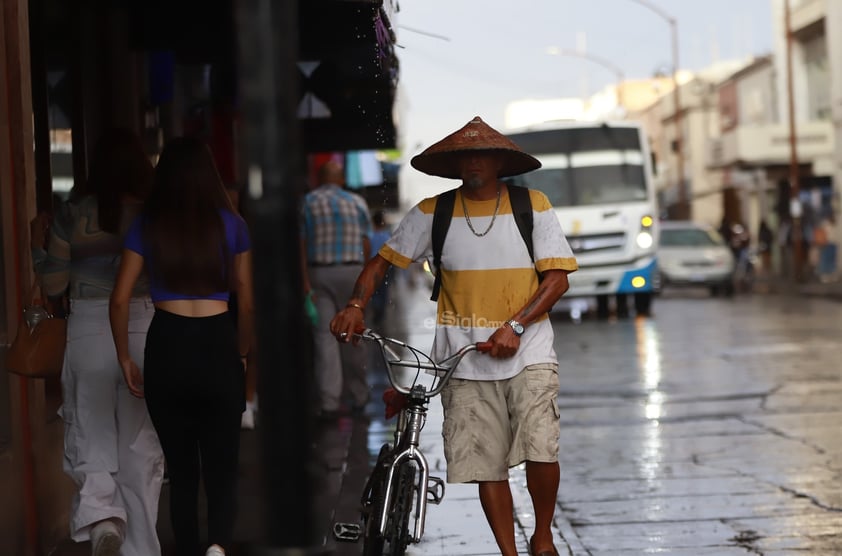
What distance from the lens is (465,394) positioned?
5633 mm

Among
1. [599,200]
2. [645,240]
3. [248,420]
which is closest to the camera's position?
[248,420]

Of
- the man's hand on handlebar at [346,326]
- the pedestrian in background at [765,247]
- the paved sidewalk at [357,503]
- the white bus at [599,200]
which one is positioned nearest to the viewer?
the man's hand on handlebar at [346,326]

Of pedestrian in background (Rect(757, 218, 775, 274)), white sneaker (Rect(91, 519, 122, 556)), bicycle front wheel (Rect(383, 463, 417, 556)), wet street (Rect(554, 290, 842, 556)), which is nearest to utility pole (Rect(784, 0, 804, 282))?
pedestrian in background (Rect(757, 218, 775, 274))

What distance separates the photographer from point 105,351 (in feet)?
19.0

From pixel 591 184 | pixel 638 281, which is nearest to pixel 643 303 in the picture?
pixel 638 281

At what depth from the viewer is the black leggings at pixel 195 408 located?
5.25m

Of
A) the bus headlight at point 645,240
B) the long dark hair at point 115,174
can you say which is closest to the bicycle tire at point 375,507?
the long dark hair at point 115,174

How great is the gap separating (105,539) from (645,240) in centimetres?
1858

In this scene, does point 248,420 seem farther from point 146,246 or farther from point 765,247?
point 765,247

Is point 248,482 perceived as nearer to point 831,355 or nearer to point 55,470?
point 55,470

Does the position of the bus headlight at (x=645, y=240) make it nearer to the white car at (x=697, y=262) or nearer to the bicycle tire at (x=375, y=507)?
the white car at (x=697, y=262)

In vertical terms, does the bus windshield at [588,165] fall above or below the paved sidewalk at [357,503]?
above

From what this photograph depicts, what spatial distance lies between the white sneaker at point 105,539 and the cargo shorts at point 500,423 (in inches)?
52.3

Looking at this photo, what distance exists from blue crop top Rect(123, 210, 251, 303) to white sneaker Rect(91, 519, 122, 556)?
3.16 feet
